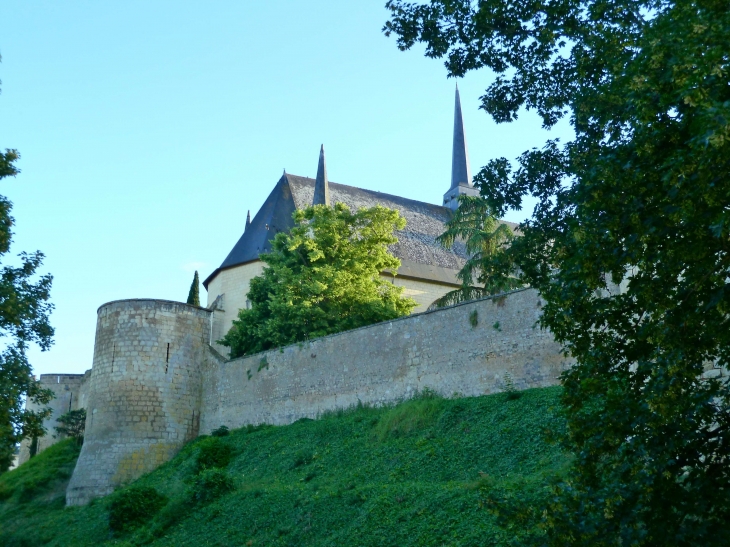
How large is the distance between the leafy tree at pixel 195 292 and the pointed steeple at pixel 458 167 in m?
15.9

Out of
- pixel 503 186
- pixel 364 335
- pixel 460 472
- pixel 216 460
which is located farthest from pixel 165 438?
pixel 503 186

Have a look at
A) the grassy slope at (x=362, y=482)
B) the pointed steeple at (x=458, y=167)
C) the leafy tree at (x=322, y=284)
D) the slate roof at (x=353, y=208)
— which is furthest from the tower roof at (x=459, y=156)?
the grassy slope at (x=362, y=482)

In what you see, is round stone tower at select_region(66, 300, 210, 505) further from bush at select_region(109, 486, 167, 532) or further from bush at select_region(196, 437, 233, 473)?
bush at select_region(109, 486, 167, 532)

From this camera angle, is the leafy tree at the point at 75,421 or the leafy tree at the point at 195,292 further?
the leafy tree at the point at 195,292

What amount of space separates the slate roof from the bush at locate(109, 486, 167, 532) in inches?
613

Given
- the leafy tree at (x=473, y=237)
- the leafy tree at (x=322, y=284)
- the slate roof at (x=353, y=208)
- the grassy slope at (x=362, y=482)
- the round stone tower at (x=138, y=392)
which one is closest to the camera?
the grassy slope at (x=362, y=482)

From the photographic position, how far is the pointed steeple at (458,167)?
49.8 metres

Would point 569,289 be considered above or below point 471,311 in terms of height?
below

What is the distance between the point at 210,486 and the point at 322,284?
8.52 metres

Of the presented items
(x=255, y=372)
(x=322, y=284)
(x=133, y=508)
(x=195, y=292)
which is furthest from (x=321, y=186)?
(x=133, y=508)

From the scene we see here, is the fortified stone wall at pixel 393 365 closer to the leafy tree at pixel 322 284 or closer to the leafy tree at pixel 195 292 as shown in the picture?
the leafy tree at pixel 322 284

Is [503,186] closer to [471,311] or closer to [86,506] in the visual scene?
[471,311]

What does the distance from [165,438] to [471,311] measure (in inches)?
398

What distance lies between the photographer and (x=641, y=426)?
266 inches
